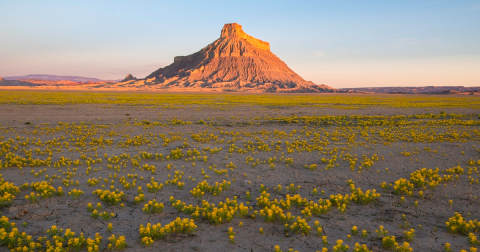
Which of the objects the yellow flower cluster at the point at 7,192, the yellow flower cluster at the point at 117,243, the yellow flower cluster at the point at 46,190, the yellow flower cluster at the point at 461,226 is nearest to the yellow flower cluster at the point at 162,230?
the yellow flower cluster at the point at 117,243

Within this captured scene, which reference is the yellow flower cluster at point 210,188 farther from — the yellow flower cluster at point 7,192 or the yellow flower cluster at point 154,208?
the yellow flower cluster at point 7,192

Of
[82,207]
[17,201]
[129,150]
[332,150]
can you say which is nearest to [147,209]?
[82,207]

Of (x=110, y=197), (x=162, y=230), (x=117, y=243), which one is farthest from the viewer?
(x=110, y=197)

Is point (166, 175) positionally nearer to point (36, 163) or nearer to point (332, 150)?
point (36, 163)

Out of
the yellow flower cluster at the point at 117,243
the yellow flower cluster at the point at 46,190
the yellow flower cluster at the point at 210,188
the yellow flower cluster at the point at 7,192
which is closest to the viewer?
the yellow flower cluster at the point at 117,243

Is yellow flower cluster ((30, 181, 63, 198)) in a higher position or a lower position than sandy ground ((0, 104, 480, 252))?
higher

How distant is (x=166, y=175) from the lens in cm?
1114

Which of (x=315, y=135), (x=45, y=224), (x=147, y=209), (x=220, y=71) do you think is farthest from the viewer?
(x=220, y=71)

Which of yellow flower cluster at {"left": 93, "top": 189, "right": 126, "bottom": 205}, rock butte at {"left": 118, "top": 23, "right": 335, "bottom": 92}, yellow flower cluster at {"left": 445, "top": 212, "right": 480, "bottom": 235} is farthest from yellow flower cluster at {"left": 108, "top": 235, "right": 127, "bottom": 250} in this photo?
rock butte at {"left": 118, "top": 23, "right": 335, "bottom": 92}

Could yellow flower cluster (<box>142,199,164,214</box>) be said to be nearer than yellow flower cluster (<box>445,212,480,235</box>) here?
No

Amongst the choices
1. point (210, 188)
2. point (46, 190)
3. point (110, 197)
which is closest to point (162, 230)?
point (110, 197)

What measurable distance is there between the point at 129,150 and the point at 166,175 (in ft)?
16.1

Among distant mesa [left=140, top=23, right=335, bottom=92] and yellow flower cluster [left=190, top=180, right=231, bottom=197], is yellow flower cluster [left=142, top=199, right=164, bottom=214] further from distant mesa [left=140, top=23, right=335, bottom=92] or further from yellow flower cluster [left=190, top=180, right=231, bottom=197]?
distant mesa [left=140, top=23, right=335, bottom=92]

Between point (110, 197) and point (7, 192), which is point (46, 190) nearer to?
point (7, 192)
